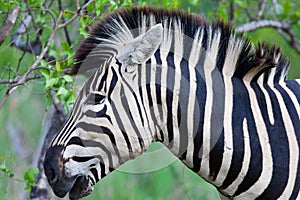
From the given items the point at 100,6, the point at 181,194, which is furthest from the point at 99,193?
the point at 100,6

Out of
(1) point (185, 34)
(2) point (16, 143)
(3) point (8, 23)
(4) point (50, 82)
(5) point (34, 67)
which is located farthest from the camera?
(2) point (16, 143)

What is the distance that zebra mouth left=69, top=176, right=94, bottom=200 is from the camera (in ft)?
11.0

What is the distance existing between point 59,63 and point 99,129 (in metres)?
0.85

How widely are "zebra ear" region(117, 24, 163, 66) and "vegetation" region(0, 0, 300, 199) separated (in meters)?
0.65

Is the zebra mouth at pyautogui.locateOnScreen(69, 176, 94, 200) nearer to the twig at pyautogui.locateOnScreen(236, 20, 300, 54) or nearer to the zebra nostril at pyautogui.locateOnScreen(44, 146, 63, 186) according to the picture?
the zebra nostril at pyautogui.locateOnScreen(44, 146, 63, 186)

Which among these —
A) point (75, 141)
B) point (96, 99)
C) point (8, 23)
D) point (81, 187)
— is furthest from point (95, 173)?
point (8, 23)

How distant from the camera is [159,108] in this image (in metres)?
3.33

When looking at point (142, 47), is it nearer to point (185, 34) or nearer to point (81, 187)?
point (185, 34)

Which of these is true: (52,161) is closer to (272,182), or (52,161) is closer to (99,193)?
(272,182)

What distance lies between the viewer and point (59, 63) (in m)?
4.01

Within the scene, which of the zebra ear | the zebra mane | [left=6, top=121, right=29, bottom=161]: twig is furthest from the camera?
[left=6, top=121, right=29, bottom=161]: twig

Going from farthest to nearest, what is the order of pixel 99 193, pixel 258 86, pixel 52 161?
pixel 99 193, pixel 258 86, pixel 52 161

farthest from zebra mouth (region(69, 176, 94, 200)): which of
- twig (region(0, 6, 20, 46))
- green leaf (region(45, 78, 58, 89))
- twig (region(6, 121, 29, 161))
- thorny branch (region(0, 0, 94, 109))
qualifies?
twig (region(6, 121, 29, 161))

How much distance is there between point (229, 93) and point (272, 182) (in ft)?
1.62
